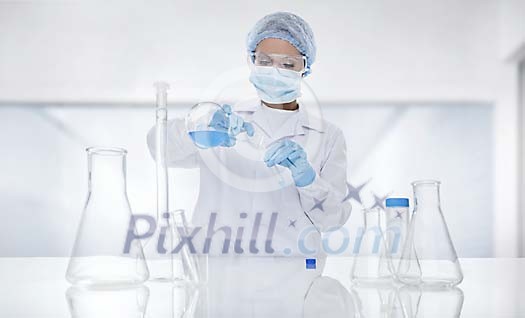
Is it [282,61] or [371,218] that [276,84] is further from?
[371,218]

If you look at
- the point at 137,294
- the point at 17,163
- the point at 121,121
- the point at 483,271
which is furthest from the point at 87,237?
the point at 17,163

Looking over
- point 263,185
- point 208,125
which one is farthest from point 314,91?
point 208,125

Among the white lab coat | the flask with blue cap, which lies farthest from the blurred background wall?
the flask with blue cap

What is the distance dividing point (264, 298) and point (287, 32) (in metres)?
0.78

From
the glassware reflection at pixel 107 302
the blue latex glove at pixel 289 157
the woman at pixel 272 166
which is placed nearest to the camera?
the glassware reflection at pixel 107 302

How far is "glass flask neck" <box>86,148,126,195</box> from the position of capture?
1.98ft

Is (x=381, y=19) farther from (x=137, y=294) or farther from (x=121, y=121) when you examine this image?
(x=137, y=294)

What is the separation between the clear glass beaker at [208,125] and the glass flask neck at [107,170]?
0.14 meters

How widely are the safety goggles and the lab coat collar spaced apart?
2.8 inches

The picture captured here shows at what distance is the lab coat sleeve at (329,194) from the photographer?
3.19 feet

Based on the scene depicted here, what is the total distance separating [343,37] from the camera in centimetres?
336

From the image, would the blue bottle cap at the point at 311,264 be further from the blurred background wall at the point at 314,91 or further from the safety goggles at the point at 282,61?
the blurred background wall at the point at 314,91

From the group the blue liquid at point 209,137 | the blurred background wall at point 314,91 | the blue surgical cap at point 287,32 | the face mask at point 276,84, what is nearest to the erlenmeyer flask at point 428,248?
the blue liquid at point 209,137

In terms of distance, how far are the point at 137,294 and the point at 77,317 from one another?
104 millimetres
